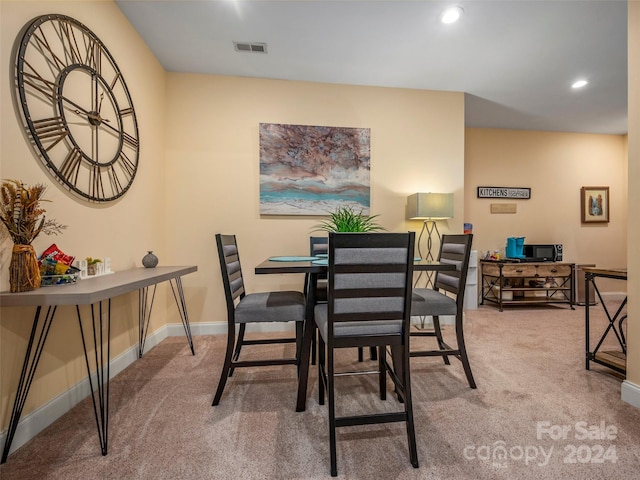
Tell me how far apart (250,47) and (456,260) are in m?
2.56

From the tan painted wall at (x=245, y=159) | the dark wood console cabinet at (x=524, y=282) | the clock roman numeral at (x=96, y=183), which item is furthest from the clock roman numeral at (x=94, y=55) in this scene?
the dark wood console cabinet at (x=524, y=282)

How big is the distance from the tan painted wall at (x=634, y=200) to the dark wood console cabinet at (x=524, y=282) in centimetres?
233

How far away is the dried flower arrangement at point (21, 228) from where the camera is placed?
128 cm

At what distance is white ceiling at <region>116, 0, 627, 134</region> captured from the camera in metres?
2.20

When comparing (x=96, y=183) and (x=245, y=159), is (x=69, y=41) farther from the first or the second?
(x=245, y=159)

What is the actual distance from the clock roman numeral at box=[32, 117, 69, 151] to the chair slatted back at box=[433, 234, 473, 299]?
97.1 inches

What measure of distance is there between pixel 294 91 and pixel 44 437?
3.35m

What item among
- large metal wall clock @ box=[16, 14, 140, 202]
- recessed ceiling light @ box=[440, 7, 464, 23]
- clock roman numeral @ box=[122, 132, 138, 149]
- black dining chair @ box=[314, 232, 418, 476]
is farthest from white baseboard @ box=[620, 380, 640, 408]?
clock roman numeral @ box=[122, 132, 138, 149]

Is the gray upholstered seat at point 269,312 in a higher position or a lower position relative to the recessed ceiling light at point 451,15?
lower

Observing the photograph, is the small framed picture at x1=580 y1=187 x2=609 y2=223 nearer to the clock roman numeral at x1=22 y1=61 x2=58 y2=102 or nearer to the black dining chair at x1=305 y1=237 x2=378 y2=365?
the black dining chair at x1=305 y1=237 x2=378 y2=365

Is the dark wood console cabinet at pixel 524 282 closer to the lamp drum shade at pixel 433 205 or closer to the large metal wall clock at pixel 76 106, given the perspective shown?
the lamp drum shade at pixel 433 205

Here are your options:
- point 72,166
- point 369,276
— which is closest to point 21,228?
point 72,166

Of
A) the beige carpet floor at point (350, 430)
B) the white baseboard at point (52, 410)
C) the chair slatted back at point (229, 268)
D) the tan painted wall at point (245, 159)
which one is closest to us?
the beige carpet floor at point (350, 430)

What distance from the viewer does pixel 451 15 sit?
2221mm
